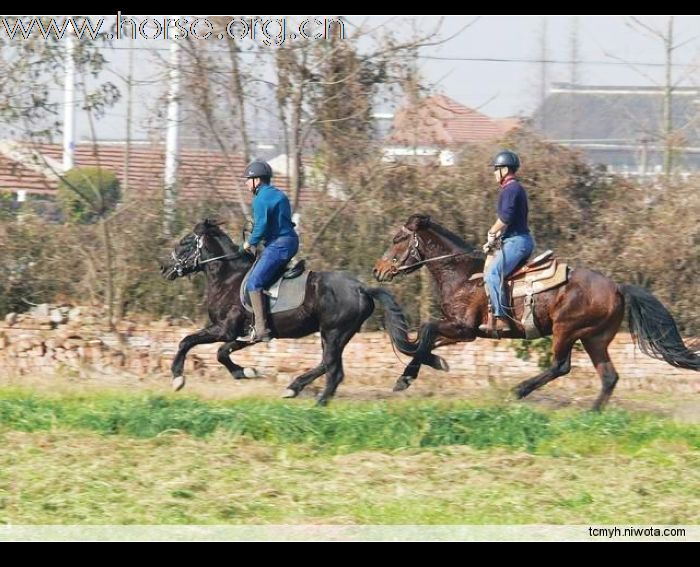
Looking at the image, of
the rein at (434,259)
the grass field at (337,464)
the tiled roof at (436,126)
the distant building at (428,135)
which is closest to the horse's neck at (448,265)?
the rein at (434,259)

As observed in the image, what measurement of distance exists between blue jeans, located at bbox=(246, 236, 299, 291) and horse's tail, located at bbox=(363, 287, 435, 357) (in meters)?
1.01

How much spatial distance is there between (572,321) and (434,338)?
1550mm

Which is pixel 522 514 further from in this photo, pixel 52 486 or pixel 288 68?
pixel 288 68

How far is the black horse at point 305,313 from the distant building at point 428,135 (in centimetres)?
494

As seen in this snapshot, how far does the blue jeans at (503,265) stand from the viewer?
44.2ft

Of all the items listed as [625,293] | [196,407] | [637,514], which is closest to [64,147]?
[196,407]

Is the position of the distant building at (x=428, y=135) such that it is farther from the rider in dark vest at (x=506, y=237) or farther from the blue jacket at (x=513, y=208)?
the blue jacket at (x=513, y=208)

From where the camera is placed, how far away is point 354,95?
1836 centimetres

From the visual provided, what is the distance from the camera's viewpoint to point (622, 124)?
30984 mm

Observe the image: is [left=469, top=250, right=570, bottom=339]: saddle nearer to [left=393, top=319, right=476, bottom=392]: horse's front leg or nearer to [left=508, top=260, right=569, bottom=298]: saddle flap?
[left=508, top=260, right=569, bottom=298]: saddle flap

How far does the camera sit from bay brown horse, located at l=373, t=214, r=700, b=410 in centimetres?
1353

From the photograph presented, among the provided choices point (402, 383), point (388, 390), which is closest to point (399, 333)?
point (402, 383)

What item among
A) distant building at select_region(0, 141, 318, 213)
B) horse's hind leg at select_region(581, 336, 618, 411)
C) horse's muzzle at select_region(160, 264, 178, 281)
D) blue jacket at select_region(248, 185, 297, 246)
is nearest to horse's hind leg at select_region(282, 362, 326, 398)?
blue jacket at select_region(248, 185, 297, 246)

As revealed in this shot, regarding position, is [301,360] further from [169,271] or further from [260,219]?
[260,219]
